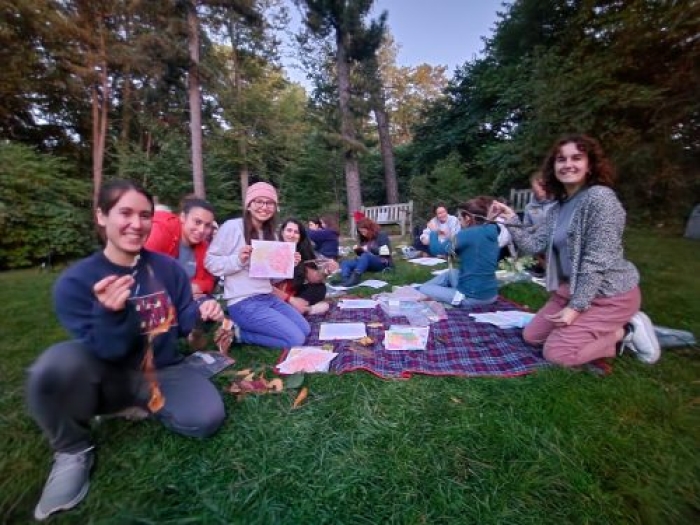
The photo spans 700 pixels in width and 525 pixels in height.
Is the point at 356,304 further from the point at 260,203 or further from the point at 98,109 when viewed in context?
the point at 98,109

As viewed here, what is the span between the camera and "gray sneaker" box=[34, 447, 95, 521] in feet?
4.33

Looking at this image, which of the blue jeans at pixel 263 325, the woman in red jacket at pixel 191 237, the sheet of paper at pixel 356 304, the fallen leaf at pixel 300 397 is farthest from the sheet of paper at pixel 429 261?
the fallen leaf at pixel 300 397

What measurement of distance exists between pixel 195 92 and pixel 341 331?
457 inches

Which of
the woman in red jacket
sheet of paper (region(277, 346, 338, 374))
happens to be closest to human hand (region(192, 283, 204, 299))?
the woman in red jacket

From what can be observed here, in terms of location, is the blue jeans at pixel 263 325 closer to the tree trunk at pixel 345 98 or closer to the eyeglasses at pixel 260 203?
the eyeglasses at pixel 260 203

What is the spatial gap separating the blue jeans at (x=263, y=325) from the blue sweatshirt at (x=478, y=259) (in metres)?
2.15

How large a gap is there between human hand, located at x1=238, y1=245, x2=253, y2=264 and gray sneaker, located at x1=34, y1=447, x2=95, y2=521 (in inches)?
61.6

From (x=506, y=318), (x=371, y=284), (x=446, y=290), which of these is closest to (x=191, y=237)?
(x=371, y=284)

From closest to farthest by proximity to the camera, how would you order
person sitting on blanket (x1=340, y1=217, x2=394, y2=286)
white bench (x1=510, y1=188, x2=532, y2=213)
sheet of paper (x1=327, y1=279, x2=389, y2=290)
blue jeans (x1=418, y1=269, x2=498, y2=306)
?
blue jeans (x1=418, y1=269, x2=498, y2=306) → sheet of paper (x1=327, y1=279, x2=389, y2=290) → person sitting on blanket (x1=340, y1=217, x2=394, y2=286) → white bench (x1=510, y1=188, x2=532, y2=213)

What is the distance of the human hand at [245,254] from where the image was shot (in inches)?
108

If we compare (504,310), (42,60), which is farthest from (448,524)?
(42,60)

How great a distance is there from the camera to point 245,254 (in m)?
2.76

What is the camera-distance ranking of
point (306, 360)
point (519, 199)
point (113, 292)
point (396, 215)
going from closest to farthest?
point (113, 292) → point (306, 360) → point (519, 199) → point (396, 215)

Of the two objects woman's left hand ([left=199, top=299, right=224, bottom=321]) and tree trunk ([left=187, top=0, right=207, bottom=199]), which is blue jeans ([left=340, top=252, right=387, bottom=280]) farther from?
tree trunk ([left=187, top=0, right=207, bottom=199])
